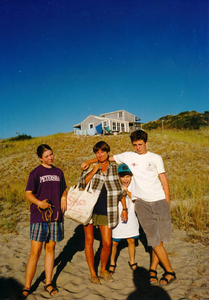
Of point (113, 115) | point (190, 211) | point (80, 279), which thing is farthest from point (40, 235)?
point (113, 115)

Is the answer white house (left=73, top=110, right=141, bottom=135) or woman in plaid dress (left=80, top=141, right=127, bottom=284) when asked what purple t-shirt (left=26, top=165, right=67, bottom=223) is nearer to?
woman in plaid dress (left=80, top=141, right=127, bottom=284)

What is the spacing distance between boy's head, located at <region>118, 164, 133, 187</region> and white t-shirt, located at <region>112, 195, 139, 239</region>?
10.4 inches

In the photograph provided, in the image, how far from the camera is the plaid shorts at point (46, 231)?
2488mm

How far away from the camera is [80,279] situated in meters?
3.02

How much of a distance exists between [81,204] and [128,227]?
0.92 meters

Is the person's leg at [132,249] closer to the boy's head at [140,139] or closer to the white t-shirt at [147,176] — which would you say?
the white t-shirt at [147,176]

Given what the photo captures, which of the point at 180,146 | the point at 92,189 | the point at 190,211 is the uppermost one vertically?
the point at 180,146

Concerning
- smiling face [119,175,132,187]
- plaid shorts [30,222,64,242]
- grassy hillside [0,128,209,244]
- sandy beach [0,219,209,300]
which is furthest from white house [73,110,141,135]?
plaid shorts [30,222,64,242]

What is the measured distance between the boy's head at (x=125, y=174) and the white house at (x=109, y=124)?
24452mm

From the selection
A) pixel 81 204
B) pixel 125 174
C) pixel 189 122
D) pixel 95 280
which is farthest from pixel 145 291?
Result: pixel 189 122

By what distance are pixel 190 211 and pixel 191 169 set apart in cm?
610

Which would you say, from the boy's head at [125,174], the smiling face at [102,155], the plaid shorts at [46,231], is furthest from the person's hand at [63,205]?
the boy's head at [125,174]

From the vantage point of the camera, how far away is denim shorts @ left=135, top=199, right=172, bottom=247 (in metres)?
2.66

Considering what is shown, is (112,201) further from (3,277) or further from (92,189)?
(3,277)
